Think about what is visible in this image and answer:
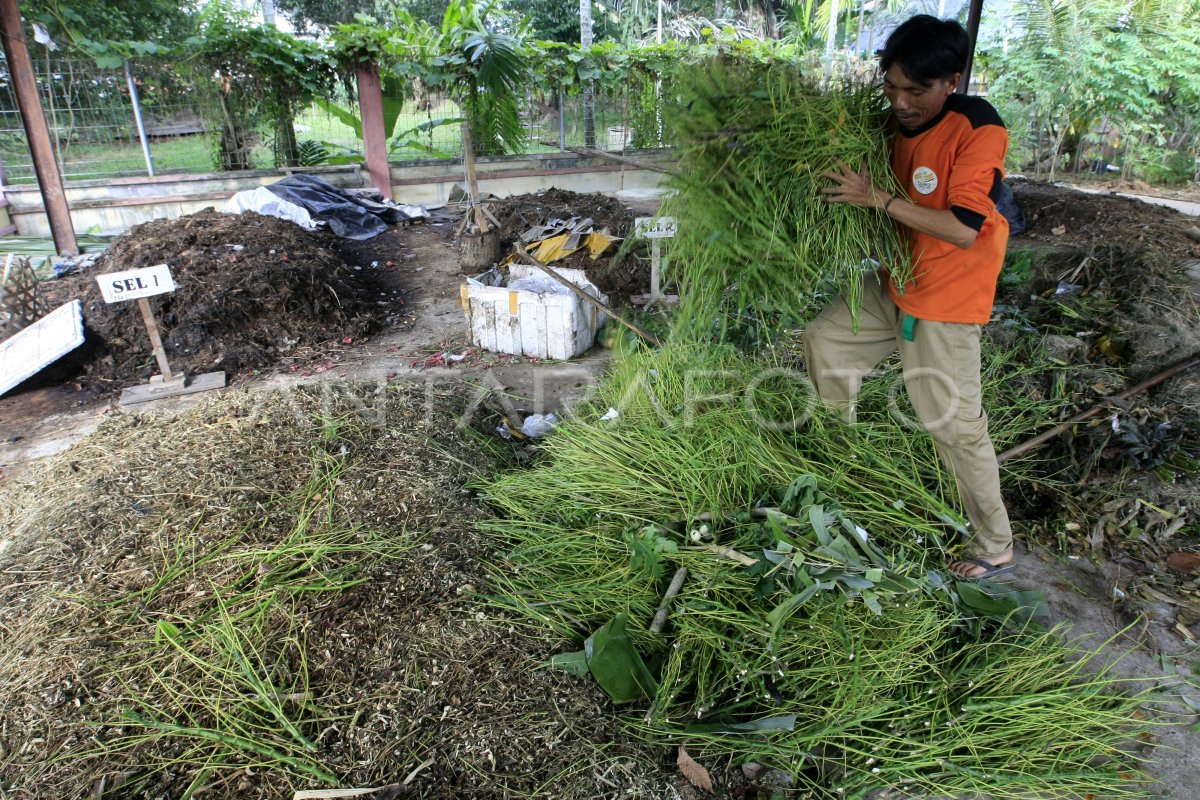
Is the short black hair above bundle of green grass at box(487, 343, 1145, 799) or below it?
above

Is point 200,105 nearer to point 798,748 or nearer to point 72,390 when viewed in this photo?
point 72,390

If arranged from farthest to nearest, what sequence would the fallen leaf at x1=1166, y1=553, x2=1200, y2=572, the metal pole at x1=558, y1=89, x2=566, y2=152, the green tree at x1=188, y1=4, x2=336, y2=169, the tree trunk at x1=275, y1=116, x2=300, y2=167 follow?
Answer: the metal pole at x1=558, y1=89, x2=566, y2=152 → the tree trunk at x1=275, y1=116, x2=300, y2=167 → the green tree at x1=188, y1=4, x2=336, y2=169 → the fallen leaf at x1=1166, y1=553, x2=1200, y2=572

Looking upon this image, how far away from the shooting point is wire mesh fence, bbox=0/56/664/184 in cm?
754

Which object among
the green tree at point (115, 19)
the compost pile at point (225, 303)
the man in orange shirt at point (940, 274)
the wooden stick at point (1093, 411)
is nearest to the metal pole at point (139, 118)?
the green tree at point (115, 19)

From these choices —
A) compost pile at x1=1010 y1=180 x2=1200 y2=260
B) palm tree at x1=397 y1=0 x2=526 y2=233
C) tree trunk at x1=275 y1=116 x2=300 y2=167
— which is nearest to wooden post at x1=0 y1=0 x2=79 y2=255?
tree trunk at x1=275 y1=116 x2=300 y2=167

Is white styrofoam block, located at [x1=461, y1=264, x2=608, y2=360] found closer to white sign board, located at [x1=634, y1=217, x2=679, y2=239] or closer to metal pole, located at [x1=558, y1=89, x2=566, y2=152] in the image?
white sign board, located at [x1=634, y1=217, x2=679, y2=239]

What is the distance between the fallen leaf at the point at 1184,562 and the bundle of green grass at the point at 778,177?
1.53 m

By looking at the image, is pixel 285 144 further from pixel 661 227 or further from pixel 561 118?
pixel 661 227

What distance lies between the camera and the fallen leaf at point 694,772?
1.67 metres

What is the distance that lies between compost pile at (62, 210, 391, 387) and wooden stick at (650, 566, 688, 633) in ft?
11.2

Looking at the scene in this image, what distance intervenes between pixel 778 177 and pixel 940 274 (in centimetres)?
59

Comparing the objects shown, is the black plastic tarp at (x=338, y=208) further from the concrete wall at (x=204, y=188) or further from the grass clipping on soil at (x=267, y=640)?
the grass clipping on soil at (x=267, y=640)

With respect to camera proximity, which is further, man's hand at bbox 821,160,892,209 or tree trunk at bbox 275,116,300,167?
tree trunk at bbox 275,116,300,167

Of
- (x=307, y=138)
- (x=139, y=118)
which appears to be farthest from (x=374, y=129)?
(x=139, y=118)
